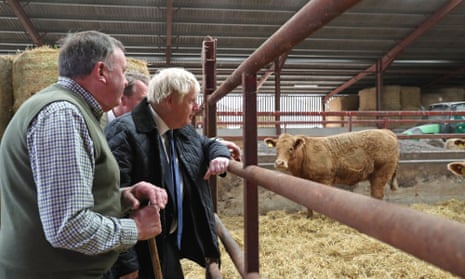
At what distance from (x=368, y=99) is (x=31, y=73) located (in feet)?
50.8

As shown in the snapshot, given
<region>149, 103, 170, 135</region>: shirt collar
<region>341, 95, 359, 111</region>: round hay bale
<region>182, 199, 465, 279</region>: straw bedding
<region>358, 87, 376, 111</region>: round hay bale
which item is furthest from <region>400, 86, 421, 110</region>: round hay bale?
<region>149, 103, 170, 135</region>: shirt collar

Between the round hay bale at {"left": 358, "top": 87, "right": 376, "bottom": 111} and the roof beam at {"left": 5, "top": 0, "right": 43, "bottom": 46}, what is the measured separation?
1240cm

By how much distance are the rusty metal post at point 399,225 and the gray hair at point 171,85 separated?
37.1 inches

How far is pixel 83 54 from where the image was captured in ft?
3.96

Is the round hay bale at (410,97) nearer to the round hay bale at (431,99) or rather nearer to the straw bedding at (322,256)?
the round hay bale at (431,99)

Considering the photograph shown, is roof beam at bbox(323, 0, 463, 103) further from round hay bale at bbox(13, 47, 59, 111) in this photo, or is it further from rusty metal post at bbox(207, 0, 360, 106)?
rusty metal post at bbox(207, 0, 360, 106)

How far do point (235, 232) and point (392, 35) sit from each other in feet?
36.3

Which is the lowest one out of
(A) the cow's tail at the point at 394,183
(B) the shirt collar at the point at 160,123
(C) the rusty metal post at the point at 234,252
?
(A) the cow's tail at the point at 394,183

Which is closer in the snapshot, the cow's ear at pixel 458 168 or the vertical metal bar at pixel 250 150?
the vertical metal bar at pixel 250 150

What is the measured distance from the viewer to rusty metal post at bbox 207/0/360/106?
0.83 meters

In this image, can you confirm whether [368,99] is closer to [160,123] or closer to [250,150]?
[160,123]

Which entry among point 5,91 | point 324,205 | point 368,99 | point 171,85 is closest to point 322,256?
point 171,85

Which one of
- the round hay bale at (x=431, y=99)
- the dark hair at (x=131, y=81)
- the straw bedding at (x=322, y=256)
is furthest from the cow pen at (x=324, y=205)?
the round hay bale at (x=431, y=99)

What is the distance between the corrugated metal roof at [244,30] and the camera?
11273mm
